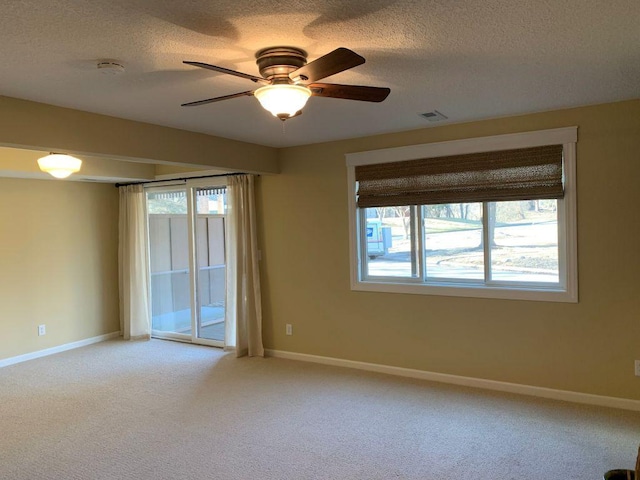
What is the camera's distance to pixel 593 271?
12.3 feet

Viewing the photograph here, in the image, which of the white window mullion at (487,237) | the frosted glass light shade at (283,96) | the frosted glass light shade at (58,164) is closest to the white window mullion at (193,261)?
the frosted glass light shade at (58,164)

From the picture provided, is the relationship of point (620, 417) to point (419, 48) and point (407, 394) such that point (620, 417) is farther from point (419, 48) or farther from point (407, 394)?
point (419, 48)

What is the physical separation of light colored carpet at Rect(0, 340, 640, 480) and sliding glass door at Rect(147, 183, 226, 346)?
4.56ft

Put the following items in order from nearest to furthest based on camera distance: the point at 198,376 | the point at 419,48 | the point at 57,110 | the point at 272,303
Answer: the point at 419,48
the point at 57,110
the point at 198,376
the point at 272,303

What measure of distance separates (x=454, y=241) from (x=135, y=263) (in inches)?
172

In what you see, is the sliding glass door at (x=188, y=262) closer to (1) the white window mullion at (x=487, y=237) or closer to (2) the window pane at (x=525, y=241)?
(1) the white window mullion at (x=487, y=237)

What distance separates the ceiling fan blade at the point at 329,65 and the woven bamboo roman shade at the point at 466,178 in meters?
2.46

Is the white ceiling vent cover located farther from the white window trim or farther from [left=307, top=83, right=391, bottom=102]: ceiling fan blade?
the white window trim

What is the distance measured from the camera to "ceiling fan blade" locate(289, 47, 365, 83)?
185 centimetres

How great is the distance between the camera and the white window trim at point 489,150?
3.80 m

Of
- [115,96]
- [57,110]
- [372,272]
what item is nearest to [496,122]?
[372,272]

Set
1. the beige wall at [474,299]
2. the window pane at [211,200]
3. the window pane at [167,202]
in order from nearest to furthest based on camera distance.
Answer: the beige wall at [474,299] < the window pane at [211,200] < the window pane at [167,202]

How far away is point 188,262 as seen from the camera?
6266 mm

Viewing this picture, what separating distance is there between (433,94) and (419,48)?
0.93 meters
